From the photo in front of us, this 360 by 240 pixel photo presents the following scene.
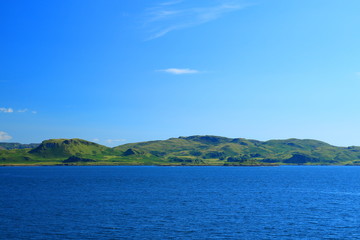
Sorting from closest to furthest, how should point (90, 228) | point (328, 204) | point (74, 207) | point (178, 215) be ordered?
point (90, 228)
point (178, 215)
point (74, 207)
point (328, 204)

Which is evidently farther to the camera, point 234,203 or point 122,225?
point 234,203

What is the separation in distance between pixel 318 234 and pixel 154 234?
31207 mm

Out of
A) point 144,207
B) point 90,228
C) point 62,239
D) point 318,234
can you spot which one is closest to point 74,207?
point 144,207

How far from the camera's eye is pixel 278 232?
68.2 meters

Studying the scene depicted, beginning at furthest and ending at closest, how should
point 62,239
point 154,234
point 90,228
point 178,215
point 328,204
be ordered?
point 328,204 → point 178,215 → point 90,228 → point 154,234 → point 62,239

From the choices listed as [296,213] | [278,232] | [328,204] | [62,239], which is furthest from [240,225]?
[328,204]

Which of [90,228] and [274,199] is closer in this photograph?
[90,228]

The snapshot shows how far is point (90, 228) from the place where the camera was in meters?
70.0

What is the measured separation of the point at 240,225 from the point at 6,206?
67.5m

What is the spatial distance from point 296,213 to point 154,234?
42563 mm

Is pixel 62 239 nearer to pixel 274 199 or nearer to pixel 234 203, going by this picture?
pixel 234 203

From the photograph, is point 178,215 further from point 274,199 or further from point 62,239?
point 274,199

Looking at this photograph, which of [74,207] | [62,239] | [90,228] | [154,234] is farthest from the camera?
[74,207]

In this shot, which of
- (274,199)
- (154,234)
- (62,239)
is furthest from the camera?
(274,199)
